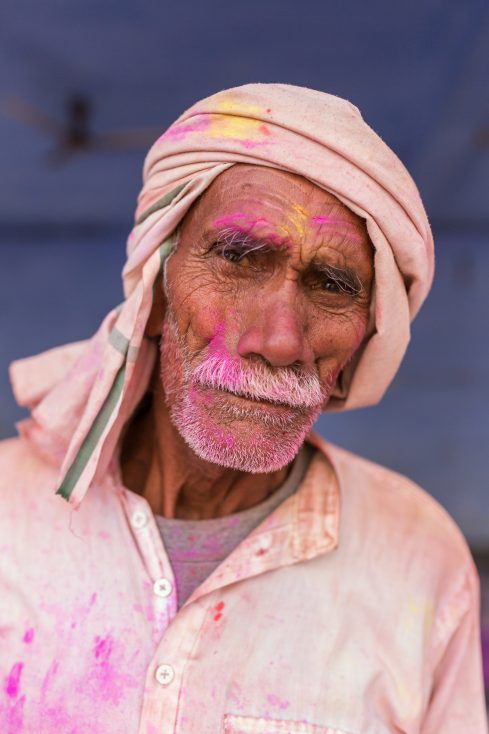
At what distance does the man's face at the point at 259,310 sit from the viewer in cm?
148

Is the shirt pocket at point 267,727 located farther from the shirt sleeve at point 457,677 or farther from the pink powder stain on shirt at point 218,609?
the shirt sleeve at point 457,677

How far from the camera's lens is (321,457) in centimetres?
186

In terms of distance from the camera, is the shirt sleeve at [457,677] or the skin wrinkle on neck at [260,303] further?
the shirt sleeve at [457,677]

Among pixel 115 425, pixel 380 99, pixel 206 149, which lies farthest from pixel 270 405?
pixel 380 99

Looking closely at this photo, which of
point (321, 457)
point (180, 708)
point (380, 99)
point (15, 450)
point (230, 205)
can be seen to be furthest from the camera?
point (380, 99)

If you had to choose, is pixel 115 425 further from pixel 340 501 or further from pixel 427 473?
pixel 427 473

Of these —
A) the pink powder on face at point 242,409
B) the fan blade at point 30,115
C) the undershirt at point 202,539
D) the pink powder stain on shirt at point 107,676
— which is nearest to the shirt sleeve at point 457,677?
the undershirt at point 202,539

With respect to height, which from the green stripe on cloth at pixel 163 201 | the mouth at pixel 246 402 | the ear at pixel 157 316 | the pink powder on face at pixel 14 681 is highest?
the green stripe on cloth at pixel 163 201

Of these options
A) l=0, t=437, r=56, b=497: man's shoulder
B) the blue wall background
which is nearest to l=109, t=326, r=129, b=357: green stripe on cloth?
l=0, t=437, r=56, b=497: man's shoulder

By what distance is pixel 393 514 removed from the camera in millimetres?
1839

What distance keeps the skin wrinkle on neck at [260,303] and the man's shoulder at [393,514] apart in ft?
0.99

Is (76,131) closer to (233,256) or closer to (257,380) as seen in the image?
(233,256)

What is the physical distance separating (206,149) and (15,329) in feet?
7.42

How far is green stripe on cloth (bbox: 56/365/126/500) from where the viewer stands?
1.54m
